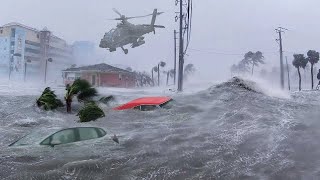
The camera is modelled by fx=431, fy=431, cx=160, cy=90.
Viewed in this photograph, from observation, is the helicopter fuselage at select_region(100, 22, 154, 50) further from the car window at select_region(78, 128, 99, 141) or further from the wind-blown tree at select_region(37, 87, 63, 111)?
the car window at select_region(78, 128, 99, 141)

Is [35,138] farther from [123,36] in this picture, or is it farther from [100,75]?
[100,75]

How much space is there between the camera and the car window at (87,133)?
1284 centimetres

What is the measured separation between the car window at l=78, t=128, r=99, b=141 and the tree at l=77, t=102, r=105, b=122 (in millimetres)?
8236

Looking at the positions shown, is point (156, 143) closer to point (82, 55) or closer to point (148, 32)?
point (148, 32)

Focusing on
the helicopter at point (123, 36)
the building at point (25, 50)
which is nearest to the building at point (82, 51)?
the building at point (25, 50)

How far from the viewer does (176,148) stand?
1427 cm

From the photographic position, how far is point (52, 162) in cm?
1159

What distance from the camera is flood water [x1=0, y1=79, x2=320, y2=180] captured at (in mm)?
11109

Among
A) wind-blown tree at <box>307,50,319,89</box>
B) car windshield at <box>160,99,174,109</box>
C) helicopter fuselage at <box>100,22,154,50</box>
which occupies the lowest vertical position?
car windshield at <box>160,99,174,109</box>

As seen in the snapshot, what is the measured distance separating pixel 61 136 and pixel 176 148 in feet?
12.8

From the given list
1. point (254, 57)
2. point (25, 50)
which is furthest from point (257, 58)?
point (25, 50)

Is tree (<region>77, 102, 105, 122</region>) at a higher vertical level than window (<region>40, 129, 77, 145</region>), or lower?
higher

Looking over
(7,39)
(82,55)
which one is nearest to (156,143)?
(7,39)

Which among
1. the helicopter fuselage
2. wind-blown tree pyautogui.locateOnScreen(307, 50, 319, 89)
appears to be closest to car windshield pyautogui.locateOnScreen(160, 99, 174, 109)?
the helicopter fuselage
